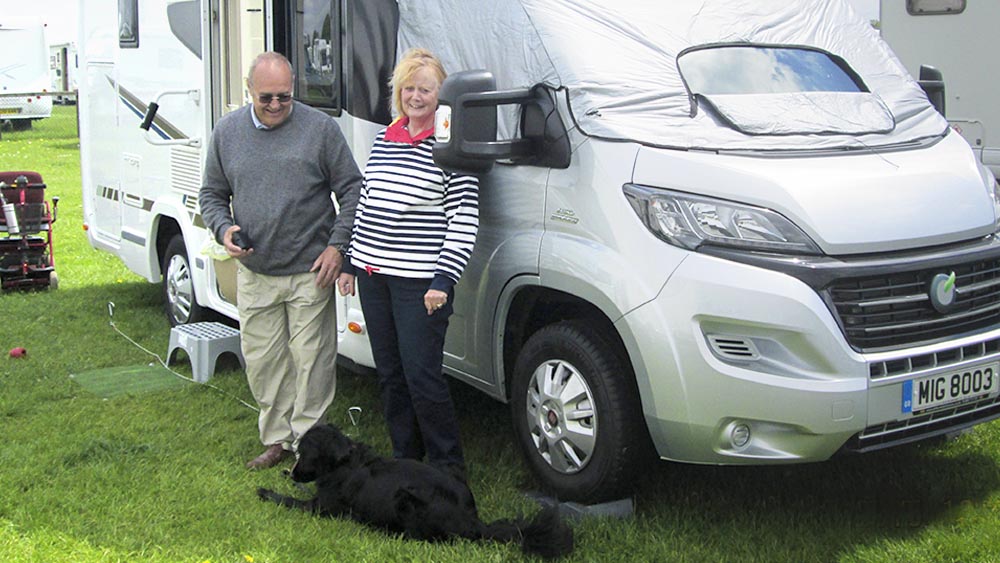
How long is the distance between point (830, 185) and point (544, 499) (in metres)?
1.59

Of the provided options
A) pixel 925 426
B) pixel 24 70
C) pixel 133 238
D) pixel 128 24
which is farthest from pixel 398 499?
pixel 24 70

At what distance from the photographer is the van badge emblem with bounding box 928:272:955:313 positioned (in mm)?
3828

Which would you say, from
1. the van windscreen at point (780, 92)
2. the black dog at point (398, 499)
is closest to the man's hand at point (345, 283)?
the black dog at point (398, 499)

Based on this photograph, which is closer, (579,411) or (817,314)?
(817,314)

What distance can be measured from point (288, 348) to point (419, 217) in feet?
3.55

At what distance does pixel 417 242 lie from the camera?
14.3 feet

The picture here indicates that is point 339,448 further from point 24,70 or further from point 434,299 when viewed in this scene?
point 24,70

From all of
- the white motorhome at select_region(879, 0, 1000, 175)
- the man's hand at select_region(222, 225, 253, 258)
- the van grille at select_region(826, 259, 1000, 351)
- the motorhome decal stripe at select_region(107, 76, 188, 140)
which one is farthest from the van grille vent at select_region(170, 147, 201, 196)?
the white motorhome at select_region(879, 0, 1000, 175)

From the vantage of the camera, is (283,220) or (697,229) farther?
(283,220)

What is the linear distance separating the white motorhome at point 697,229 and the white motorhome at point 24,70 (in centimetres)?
2674

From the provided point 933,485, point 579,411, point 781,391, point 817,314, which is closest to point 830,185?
point 817,314

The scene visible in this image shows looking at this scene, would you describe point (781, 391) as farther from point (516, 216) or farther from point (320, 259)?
point (320, 259)

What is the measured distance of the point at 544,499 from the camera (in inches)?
173

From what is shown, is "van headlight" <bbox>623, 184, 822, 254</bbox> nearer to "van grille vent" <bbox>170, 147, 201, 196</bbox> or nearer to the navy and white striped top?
the navy and white striped top
